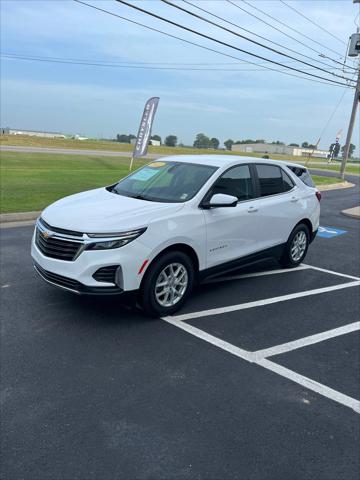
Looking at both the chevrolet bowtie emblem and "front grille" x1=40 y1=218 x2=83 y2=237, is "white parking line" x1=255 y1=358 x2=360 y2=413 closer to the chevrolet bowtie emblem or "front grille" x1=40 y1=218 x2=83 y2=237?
"front grille" x1=40 y1=218 x2=83 y2=237

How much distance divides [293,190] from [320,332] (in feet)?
8.82

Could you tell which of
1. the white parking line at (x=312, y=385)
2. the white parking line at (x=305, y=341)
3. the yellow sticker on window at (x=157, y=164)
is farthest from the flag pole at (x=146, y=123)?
the white parking line at (x=312, y=385)

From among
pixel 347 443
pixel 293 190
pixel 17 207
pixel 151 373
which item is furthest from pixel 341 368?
pixel 17 207

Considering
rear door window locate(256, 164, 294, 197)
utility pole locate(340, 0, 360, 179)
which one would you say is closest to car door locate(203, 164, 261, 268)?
rear door window locate(256, 164, 294, 197)

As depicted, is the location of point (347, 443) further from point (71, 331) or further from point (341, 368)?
point (71, 331)

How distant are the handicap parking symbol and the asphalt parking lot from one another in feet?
14.9

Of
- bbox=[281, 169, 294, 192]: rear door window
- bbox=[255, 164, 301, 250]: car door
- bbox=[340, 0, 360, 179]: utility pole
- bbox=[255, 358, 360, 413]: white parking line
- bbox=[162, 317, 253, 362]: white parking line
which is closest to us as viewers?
bbox=[255, 358, 360, 413]: white parking line

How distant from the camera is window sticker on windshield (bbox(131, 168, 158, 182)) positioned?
5.60m

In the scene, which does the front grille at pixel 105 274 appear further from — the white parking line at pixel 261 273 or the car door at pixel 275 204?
the car door at pixel 275 204

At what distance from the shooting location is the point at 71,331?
425cm

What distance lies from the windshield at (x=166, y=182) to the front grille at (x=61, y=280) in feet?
4.58

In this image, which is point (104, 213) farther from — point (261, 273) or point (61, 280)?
point (261, 273)

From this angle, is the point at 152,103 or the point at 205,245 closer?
the point at 205,245

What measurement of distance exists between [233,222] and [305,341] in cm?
168
